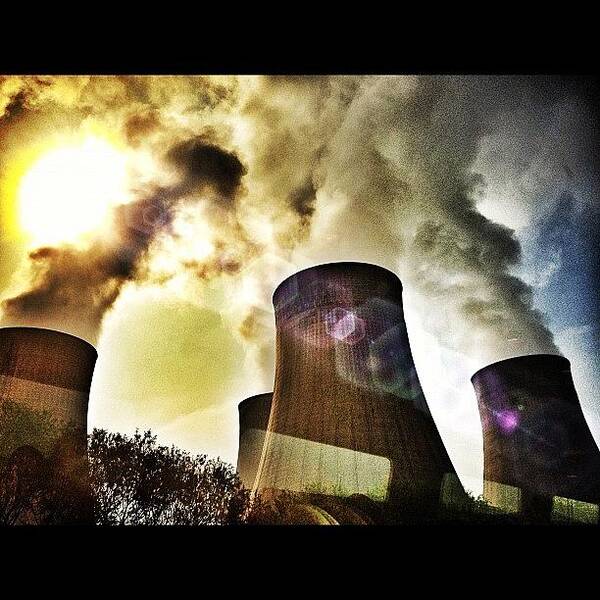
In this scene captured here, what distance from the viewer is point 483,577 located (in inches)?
73.8

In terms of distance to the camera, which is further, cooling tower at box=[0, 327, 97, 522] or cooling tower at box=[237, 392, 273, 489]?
cooling tower at box=[237, 392, 273, 489]

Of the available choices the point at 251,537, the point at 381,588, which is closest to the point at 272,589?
the point at 251,537

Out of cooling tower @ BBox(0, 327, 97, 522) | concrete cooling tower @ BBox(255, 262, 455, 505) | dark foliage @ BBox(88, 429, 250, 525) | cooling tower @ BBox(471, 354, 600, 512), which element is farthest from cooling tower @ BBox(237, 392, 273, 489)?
cooling tower @ BBox(471, 354, 600, 512)

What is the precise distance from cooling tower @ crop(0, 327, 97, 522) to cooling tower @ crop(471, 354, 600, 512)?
533cm

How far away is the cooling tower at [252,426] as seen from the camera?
7837 mm

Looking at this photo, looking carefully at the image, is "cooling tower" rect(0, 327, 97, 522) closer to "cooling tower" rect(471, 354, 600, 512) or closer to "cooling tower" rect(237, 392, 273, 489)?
"cooling tower" rect(237, 392, 273, 489)

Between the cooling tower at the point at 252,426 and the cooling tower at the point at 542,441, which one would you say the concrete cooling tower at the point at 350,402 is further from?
the cooling tower at the point at 252,426

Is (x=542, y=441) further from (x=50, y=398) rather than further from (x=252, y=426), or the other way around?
(x=50, y=398)

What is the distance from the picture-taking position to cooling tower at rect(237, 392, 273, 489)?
7837mm

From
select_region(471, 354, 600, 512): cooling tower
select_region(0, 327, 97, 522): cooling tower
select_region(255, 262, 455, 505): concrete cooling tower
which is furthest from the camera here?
select_region(471, 354, 600, 512): cooling tower

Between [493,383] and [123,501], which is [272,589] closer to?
[493,383]

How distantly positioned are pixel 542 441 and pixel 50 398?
5.98 meters

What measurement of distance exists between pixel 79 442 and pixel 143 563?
4301 millimetres

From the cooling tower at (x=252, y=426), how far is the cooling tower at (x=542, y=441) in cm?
359
